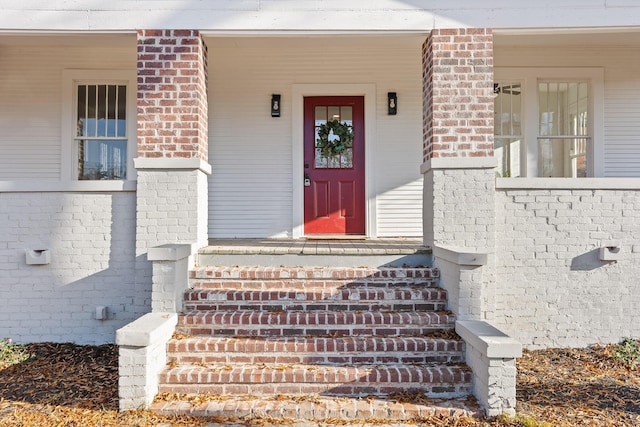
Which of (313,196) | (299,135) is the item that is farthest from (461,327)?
(299,135)

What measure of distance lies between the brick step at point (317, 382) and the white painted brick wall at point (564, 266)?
4.74 feet

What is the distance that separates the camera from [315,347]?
143 inches

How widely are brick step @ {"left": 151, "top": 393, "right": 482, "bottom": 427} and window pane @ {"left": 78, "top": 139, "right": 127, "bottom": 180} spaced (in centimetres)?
386

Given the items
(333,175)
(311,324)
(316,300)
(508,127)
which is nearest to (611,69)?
(508,127)

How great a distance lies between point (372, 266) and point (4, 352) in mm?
3600

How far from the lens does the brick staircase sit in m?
3.23

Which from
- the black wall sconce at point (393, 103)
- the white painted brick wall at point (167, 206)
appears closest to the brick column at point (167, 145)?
the white painted brick wall at point (167, 206)

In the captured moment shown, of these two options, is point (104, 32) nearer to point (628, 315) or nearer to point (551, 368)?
point (551, 368)

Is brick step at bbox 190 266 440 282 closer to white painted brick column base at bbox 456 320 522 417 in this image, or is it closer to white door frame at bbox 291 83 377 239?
white painted brick column base at bbox 456 320 522 417

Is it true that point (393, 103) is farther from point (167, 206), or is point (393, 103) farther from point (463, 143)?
point (167, 206)

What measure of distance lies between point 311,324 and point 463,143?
2.30 m

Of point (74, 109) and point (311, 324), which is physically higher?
point (74, 109)

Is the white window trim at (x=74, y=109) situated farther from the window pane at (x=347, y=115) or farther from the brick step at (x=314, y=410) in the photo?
the brick step at (x=314, y=410)

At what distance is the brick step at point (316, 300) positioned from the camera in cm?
401
